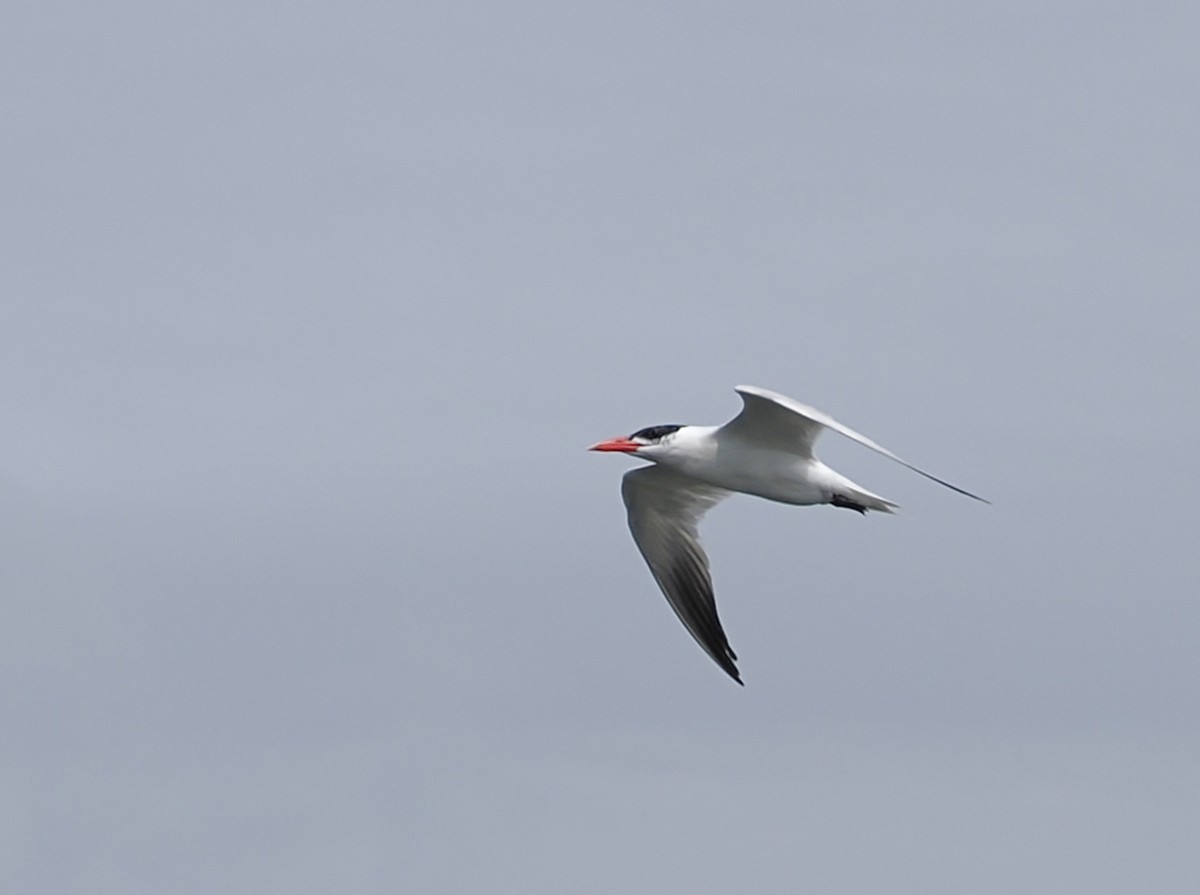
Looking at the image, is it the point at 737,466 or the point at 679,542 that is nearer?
the point at 737,466

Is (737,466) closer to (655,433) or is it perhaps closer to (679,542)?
(655,433)

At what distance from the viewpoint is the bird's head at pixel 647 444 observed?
24.6 m

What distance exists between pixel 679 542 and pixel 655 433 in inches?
93.7

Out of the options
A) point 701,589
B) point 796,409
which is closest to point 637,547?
point 701,589

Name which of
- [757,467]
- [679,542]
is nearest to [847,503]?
[757,467]

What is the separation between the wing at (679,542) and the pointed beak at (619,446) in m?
1.41

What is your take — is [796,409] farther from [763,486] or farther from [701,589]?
[701,589]

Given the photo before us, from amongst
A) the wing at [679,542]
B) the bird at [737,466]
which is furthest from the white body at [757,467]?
the wing at [679,542]

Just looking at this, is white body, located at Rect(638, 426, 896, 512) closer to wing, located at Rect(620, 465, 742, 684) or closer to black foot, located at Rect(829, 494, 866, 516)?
black foot, located at Rect(829, 494, 866, 516)

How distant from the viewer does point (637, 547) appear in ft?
88.9

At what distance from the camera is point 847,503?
81.1 ft

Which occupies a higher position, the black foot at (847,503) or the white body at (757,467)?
the white body at (757,467)

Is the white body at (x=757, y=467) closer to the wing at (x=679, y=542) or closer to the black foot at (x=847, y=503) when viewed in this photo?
the black foot at (x=847, y=503)

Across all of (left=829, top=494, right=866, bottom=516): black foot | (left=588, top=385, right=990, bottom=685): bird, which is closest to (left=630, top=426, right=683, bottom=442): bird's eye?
(left=588, top=385, right=990, bottom=685): bird
